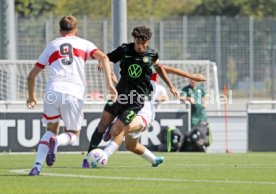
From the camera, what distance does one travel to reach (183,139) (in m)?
22.2

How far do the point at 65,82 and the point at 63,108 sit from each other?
1.11 feet

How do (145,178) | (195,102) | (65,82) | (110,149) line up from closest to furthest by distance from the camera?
(145,178) → (65,82) → (110,149) → (195,102)

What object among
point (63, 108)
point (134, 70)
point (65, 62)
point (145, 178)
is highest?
point (65, 62)

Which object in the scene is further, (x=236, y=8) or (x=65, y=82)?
(x=236, y=8)

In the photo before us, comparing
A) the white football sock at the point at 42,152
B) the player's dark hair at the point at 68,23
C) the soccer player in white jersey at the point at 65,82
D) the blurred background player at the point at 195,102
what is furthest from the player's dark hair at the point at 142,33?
the blurred background player at the point at 195,102

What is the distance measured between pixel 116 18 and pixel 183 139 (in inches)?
120

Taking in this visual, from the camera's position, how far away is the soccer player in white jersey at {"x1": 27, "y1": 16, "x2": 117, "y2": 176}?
41.9ft

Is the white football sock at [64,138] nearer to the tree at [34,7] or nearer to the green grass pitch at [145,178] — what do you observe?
the green grass pitch at [145,178]

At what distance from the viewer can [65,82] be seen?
42.2 ft

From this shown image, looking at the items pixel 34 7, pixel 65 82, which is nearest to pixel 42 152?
pixel 65 82

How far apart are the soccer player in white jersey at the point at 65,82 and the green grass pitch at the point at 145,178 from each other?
52cm

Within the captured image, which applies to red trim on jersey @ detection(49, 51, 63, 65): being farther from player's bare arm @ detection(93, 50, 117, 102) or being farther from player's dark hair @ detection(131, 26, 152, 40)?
player's dark hair @ detection(131, 26, 152, 40)

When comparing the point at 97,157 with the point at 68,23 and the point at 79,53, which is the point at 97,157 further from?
the point at 68,23

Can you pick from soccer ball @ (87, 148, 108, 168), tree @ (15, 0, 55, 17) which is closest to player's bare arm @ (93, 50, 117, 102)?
soccer ball @ (87, 148, 108, 168)
